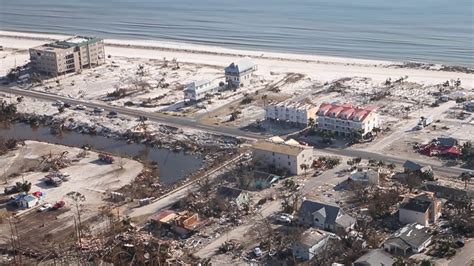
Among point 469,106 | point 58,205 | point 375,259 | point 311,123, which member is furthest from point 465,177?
point 58,205

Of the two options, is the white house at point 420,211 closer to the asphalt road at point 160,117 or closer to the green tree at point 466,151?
the green tree at point 466,151

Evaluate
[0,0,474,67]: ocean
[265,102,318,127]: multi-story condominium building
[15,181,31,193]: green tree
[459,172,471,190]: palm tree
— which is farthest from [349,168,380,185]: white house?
[0,0,474,67]: ocean

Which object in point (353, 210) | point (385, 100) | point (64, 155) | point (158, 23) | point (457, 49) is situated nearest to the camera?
point (353, 210)

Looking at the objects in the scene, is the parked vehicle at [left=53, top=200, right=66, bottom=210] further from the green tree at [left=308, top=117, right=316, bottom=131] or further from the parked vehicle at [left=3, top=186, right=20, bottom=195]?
the green tree at [left=308, top=117, right=316, bottom=131]

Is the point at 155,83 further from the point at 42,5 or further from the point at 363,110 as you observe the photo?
the point at 42,5

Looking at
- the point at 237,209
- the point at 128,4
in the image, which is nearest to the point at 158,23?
the point at 128,4

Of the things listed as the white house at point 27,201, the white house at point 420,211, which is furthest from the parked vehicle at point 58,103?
the white house at point 420,211

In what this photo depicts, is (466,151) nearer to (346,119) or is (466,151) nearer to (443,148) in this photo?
(443,148)
